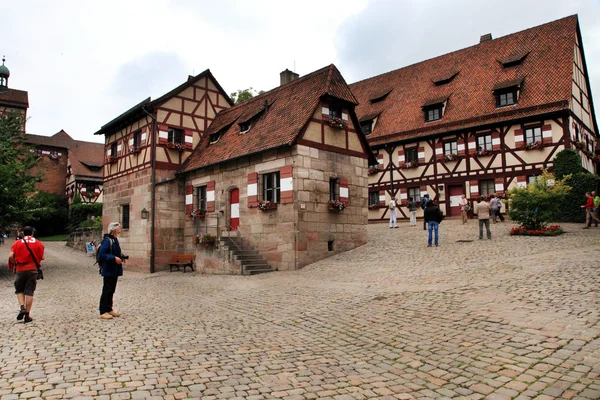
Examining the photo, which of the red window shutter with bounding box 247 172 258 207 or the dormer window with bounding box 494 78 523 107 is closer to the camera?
the red window shutter with bounding box 247 172 258 207

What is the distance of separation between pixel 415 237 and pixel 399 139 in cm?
983

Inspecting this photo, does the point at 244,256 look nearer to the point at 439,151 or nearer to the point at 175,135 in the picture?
the point at 175,135

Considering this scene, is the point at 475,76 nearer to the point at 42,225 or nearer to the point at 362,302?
the point at 362,302

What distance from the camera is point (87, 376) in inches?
185

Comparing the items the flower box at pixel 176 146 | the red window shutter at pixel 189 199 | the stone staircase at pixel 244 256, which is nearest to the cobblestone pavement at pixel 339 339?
the stone staircase at pixel 244 256

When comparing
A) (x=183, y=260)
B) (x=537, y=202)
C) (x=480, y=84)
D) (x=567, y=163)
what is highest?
(x=480, y=84)

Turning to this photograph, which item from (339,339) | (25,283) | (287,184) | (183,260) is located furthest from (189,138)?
(339,339)

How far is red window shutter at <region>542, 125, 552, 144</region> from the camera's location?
2188 cm

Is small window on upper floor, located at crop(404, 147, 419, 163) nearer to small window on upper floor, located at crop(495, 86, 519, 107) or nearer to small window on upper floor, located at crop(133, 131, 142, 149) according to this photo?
small window on upper floor, located at crop(495, 86, 519, 107)

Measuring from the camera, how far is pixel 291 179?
1538cm

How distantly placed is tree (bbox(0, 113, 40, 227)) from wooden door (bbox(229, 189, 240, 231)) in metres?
7.91

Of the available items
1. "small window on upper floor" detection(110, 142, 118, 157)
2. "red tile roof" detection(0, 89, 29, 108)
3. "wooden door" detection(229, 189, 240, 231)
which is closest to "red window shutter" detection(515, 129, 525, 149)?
"wooden door" detection(229, 189, 240, 231)

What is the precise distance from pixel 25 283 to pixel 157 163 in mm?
12809

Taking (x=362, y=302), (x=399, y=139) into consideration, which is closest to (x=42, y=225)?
(x=399, y=139)
